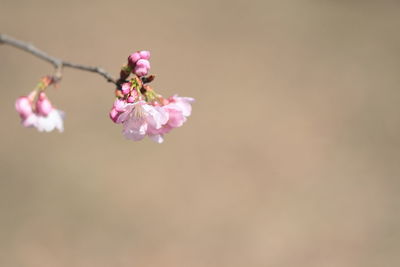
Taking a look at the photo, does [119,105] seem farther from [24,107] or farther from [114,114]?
[24,107]

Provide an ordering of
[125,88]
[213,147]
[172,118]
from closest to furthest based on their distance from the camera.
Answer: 1. [125,88]
2. [172,118]
3. [213,147]

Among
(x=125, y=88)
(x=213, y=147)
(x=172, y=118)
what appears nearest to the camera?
(x=125, y=88)

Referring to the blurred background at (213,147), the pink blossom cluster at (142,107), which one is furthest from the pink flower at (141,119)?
the blurred background at (213,147)

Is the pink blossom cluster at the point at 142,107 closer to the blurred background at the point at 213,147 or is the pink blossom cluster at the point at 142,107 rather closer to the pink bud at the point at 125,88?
the pink bud at the point at 125,88

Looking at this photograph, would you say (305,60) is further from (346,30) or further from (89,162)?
(89,162)

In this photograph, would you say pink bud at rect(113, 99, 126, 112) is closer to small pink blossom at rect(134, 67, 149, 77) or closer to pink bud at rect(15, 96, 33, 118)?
Result: small pink blossom at rect(134, 67, 149, 77)

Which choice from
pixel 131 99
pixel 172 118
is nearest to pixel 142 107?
pixel 131 99
